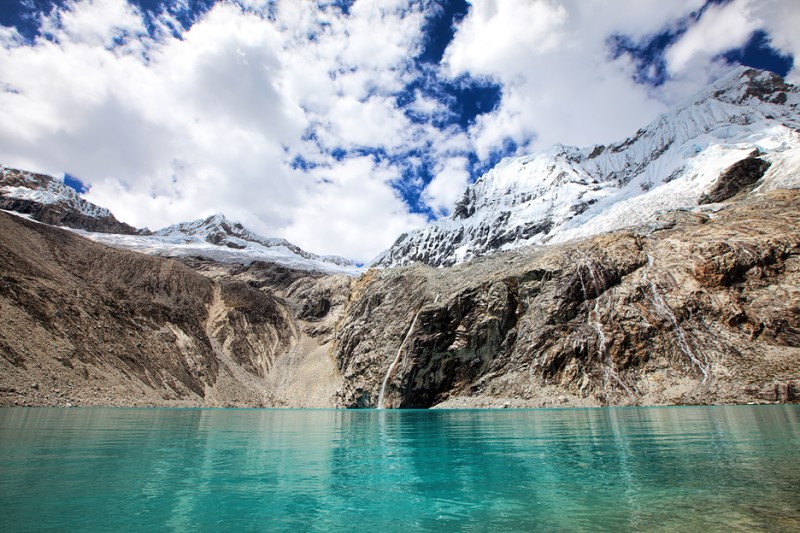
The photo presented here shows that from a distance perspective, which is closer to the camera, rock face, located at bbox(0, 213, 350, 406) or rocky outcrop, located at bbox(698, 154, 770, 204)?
rock face, located at bbox(0, 213, 350, 406)

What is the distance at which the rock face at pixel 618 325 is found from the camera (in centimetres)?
6012

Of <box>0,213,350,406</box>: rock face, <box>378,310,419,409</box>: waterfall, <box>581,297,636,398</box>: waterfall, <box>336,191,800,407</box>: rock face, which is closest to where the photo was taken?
<box>336,191,800,407</box>: rock face

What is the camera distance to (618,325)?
70312 mm

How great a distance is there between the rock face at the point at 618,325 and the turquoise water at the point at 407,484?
39906mm

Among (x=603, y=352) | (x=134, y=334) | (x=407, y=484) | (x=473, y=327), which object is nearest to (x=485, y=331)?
(x=473, y=327)

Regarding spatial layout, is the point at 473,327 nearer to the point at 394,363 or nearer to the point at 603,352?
the point at 394,363

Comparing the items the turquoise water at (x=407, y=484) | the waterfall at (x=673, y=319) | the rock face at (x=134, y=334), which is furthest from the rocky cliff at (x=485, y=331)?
the turquoise water at (x=407, y=484)

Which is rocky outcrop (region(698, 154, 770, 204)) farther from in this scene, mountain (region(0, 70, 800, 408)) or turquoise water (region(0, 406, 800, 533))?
turquoise water (region(0, 406, 800, 533))

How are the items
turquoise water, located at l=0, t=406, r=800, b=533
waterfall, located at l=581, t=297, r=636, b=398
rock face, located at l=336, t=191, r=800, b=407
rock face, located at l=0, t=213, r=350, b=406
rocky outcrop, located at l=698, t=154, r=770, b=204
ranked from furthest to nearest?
rocky outcrop, located at l=698, t=154, r=770, b=204
waterfall, located at l=581, t=297, r=636, b=398
rock face, located at l=0, t=213, r=350, b=406
rock face, located at l=336, t=191, r=800, b=407
turquoise water, located at l=0, t=406, r=800, b=533

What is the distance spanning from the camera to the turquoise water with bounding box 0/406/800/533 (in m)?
10.5

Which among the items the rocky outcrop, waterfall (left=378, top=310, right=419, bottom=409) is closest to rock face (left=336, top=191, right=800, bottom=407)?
waterfall (left=378, top=310, right=419, bottom=409)

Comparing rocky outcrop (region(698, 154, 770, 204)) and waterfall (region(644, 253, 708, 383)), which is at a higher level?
rocky outcrop (region(698, 154, 770, 204))

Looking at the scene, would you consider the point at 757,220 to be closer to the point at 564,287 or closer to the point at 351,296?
the point at 564,287

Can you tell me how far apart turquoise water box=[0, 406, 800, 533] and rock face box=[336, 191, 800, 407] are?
39.9 metres
